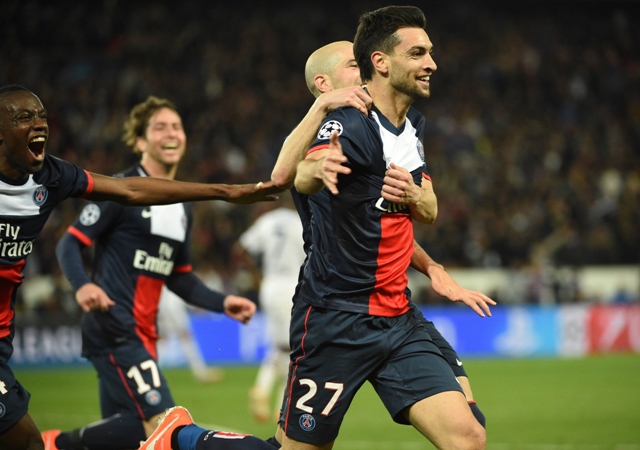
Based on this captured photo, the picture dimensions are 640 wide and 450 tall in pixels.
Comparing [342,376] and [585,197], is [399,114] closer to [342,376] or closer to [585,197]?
[342,376]

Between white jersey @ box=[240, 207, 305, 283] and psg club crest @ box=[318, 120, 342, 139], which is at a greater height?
psg club crest @ box=[318, 120, 342, 139]

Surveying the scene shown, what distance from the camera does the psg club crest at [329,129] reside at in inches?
175

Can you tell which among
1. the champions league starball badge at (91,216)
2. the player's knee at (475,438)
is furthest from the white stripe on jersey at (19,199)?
the player's knee at (475,438)

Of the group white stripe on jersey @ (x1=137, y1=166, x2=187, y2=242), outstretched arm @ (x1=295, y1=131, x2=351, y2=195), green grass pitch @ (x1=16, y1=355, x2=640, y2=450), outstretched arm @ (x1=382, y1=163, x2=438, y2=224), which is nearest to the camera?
outstretched arm @ (x1=295, y1=131, x2=351, y2=195)

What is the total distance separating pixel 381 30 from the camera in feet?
15.5

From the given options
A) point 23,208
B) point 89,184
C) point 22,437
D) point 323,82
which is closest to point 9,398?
point 22,437

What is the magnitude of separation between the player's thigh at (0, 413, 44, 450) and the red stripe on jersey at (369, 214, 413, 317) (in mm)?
2023

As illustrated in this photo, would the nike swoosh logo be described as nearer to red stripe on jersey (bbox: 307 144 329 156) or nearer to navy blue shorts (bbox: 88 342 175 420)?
navy blue shorts (bbox: 88 342 175 420)

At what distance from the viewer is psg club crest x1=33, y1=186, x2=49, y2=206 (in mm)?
5000

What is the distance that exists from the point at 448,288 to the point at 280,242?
6.48m

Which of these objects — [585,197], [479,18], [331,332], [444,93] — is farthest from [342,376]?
[479,18]

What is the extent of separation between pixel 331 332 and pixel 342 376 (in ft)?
0.73

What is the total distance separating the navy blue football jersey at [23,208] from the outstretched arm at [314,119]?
4.12ft

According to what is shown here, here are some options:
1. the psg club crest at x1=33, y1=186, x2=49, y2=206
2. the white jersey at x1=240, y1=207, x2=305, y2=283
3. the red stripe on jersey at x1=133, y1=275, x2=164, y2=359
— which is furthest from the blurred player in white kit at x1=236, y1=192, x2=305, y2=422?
the psg club crest at x1=33, y1=186, x2=49, y2=206
